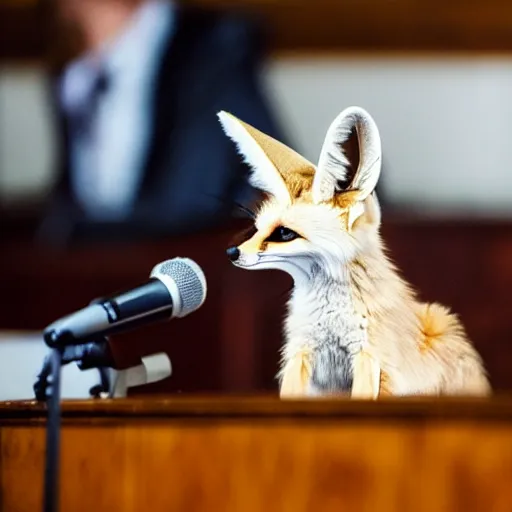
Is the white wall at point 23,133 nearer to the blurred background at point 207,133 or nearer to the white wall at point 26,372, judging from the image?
the blurred background at point 207,133

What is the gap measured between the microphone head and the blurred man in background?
1167 mm

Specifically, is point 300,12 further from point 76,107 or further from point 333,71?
A: point 76,107

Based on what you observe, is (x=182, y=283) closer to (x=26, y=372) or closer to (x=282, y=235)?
(x=282, y=235)

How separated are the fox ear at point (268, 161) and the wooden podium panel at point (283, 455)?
0.23 meters

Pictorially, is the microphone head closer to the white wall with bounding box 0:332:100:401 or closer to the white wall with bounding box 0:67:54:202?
the white wall with bounding box 0:332:100:401

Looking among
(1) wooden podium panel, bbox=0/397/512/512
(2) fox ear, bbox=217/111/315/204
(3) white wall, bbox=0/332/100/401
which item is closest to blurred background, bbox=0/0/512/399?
(3) white wall, bbox=0/332/100/401

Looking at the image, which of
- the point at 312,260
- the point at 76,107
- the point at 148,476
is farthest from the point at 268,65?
the point at 148,476

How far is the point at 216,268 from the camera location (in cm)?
184

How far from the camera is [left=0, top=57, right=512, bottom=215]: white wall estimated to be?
99.7 inches

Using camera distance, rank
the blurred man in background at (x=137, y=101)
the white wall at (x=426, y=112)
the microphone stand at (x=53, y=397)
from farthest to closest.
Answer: the white wall at (x=426, y=112), the blurred man in background at (x=137, y=101), the microphone stand at (x=53, y=397)

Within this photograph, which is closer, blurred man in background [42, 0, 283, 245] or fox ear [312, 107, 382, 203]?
fox ear [312, 107, 382, 203]

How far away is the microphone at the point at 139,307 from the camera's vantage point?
828 mm

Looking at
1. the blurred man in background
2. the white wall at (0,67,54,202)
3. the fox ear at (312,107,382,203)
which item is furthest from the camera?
the white wall at (0,67,54,202)

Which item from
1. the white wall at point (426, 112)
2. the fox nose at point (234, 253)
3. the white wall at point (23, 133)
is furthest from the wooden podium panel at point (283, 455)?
the white wall at point (23, 133)
